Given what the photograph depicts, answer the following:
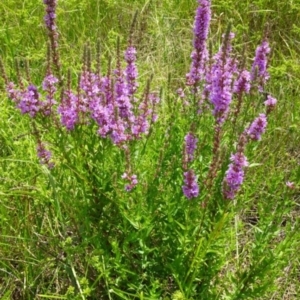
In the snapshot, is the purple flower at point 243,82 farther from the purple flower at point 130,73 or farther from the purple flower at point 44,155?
the purple flower at point 44,155

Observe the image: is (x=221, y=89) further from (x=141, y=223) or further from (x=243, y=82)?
(x=141, y=223)

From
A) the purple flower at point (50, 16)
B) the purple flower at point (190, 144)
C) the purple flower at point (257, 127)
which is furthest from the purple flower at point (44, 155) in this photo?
the purple flower at point (257, 127)

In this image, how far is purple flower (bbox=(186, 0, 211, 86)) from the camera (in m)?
2.31

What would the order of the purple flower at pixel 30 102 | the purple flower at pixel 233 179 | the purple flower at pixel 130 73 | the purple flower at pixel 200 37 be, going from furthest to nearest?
the purple flower at pixel 130 73 < the purple flower at pixel 200 37 < the purple flower at pixel 30 102 < the purple flower at pixel 233 179

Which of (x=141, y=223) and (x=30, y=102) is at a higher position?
(x=30, y=102)

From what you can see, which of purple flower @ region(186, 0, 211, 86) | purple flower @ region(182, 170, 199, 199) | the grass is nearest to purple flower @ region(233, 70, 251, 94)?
the grass

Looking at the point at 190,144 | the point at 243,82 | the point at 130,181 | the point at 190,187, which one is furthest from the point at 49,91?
the point at 243,82

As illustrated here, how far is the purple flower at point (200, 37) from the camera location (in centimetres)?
231

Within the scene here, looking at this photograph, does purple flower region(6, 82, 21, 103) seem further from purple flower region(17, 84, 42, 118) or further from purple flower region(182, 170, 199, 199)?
purple flower region(182, 170, 199, 199)

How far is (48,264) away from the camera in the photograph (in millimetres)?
2721

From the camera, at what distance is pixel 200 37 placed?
2377 mm

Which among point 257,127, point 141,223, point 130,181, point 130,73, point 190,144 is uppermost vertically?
point 130,73

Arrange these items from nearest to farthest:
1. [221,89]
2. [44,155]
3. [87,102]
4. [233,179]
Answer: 1. [233,179]
2. [221,89]
3. [87,102]
4. [44,155]

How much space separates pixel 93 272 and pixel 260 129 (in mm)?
1200
